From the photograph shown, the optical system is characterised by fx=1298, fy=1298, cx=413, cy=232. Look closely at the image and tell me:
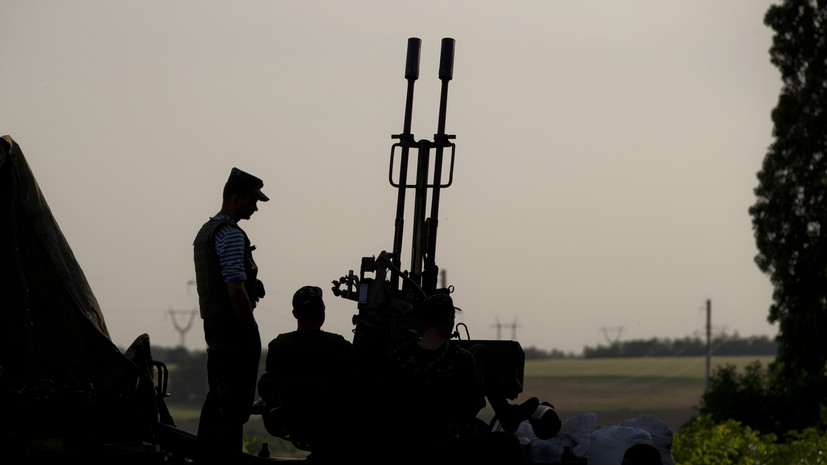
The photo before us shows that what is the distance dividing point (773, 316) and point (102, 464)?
23.7 m

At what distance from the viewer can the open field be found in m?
70.1

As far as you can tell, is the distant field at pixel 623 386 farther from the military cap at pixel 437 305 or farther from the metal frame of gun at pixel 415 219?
the military cap at pixel 437 305

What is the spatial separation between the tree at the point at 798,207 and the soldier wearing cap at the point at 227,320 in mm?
22420

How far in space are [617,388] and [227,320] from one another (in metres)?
77.1

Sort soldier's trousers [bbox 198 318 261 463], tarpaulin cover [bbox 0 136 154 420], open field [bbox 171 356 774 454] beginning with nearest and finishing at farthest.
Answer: tarpaulin cover [bbox 0 136 154 420] < soldier's trousers [bbox 198 318 261 463] < open field [bbox 171 356 774 454]

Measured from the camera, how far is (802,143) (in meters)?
28.7

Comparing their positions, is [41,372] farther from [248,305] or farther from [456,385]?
[456,385]

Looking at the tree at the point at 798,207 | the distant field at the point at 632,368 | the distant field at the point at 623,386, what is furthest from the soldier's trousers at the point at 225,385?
the distant field at the point at 632,368

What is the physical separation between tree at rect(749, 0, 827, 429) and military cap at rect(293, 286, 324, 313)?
72.3 ft

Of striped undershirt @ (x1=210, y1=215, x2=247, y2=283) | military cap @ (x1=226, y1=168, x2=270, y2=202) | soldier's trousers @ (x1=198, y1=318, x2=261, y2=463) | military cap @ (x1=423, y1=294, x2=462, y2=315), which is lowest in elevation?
soldier's trousers @ (x1=198, y1=318, x2=261, y2=463)

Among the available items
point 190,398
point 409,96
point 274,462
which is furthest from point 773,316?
point 190,398

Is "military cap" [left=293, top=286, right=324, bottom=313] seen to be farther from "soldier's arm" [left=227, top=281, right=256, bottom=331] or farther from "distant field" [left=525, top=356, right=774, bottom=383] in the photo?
"distant field" [left=525, top=356, right=774, bottom=383]

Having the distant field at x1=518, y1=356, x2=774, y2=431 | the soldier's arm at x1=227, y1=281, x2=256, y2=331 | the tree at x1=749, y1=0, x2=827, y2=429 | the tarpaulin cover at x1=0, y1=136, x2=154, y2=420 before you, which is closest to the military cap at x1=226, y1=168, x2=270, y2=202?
the soldier's arm at x1=227, y1=281, x2=256, y2=331

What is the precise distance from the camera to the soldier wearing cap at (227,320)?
7309 millimetres
